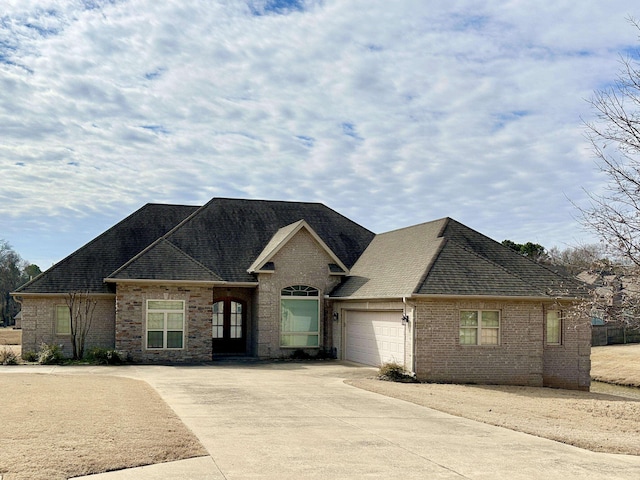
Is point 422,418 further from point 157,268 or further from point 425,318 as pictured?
point 157,268

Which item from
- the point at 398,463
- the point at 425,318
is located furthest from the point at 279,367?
the point at 398,463

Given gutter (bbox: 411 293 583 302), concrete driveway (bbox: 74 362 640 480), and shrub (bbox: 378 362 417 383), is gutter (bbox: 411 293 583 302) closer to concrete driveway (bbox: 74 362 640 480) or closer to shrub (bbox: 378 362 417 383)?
shrub (bbox: 378 362 417 383)

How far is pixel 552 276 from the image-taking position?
1013 inches

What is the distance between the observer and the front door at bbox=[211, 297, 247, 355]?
3272 cm

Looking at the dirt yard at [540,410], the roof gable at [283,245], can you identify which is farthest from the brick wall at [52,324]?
the dirt yard at [540,410]

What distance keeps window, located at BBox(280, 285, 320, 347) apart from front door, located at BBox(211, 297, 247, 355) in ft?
10.9

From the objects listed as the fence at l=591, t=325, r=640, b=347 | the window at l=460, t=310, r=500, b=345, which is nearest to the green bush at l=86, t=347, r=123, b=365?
the window at l=460, t=310, r=500, b=345

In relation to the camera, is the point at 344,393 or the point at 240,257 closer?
the point at 344,393

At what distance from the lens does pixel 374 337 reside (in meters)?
26.4

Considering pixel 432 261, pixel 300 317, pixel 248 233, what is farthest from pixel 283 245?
pixel 432 261

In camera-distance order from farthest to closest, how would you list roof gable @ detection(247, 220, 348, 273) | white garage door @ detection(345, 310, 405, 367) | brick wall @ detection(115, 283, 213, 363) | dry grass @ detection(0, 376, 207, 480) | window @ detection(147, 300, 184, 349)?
roof gable @ detection(247, 220, 348, 273) < window @ detection(147, 300, 184, 349) < brick wall @ detection(115, 283, 213, 363) < white garage door @ detection(345, 310, 405, 367) < dry grass @ detection(0, 376, 207, 480)

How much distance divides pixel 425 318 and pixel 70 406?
12215mm

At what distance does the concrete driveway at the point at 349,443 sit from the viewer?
9484mm

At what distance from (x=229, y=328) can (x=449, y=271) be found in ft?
43.1
